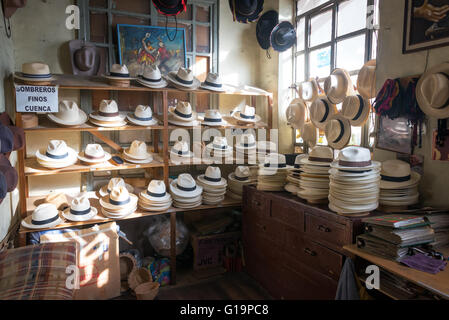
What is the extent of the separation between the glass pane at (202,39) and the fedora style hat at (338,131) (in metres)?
2.06

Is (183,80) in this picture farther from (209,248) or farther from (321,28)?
(209,248)

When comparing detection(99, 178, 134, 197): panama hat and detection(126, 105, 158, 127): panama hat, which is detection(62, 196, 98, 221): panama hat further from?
detection(126, 105, 158, 127): panama hat

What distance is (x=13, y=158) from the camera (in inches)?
134

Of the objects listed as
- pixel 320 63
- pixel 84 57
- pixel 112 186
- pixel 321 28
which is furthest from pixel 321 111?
pixel 84 57

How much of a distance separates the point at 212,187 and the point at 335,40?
2.18 meters

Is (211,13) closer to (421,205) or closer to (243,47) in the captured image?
(243,47)

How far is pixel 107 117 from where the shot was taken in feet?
11.5

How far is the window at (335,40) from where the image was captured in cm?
334

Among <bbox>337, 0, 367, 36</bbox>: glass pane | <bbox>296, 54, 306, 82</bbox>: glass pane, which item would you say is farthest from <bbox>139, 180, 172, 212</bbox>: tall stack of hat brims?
<bbox>337, 0, 367, 36</bbox>: glass pane

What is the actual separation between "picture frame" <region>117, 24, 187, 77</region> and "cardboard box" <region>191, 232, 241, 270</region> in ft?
7.07

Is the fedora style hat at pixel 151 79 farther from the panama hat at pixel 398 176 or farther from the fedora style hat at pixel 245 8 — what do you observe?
the panama hat at pixel 398 176

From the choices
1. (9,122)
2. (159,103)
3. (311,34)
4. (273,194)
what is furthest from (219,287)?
(311,34)

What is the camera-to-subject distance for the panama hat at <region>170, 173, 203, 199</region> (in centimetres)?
375

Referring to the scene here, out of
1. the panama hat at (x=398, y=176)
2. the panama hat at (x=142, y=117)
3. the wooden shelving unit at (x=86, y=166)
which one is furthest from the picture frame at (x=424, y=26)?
the panama hat at (x=142, y=117)
